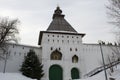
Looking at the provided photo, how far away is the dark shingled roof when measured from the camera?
94.7ft

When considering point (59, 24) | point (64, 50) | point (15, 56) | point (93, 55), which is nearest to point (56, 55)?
point (64, 50)

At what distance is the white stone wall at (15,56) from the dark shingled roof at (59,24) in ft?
18.8

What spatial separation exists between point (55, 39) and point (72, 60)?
461 centimetres

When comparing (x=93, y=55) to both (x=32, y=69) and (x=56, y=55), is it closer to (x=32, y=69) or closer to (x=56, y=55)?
(x=56, y=55)

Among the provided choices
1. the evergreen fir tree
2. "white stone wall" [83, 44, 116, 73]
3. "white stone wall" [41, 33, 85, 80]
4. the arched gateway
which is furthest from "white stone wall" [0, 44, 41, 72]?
"white stone wall" [83, 44, 116, 73]

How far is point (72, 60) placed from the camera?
26.0 m

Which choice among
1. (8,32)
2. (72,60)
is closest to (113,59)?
(72,60)

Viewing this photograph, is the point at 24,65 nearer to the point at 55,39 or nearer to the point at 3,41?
the point at 3,41

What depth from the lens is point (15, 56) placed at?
24875mm

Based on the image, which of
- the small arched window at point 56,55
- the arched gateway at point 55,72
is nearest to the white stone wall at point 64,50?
the small arched window at point 56,55

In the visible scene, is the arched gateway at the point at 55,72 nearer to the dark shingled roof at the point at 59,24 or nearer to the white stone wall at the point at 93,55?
the white stone wall at the point at 93,55

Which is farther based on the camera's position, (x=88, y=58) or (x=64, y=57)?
(x=88, y=58)

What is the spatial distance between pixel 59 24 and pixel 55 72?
986 centimetres

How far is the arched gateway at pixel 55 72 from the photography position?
80.6ft
